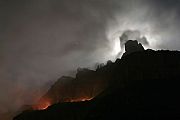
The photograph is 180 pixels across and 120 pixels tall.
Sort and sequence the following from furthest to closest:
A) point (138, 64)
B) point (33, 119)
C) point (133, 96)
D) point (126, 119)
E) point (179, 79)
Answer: point (138, 64) → point (33, 119) → point (179, 79) → point (133, 96) → point (126, 119)

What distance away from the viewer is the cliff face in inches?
5556

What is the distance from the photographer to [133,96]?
6137 inches

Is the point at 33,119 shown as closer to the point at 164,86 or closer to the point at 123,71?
the point at 123,71

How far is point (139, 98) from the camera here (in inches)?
6093

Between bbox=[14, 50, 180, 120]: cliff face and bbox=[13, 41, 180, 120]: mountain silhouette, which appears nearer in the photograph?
bbox=[13, 41, 180, 120]: mountain silhouette

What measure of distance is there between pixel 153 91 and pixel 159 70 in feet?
105

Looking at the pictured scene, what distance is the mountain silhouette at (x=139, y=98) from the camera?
140975 millimetres

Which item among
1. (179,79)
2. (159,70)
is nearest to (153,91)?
(179,79)

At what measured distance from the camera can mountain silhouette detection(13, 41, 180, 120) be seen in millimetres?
140975

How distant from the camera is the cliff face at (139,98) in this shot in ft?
463

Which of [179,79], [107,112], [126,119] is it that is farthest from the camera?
[179,79]

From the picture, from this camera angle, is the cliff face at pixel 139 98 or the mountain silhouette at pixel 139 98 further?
the cliff face at pixel 139 98

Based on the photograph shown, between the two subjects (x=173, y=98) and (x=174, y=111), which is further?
(x=173, y=98)

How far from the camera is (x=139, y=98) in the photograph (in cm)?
15475
